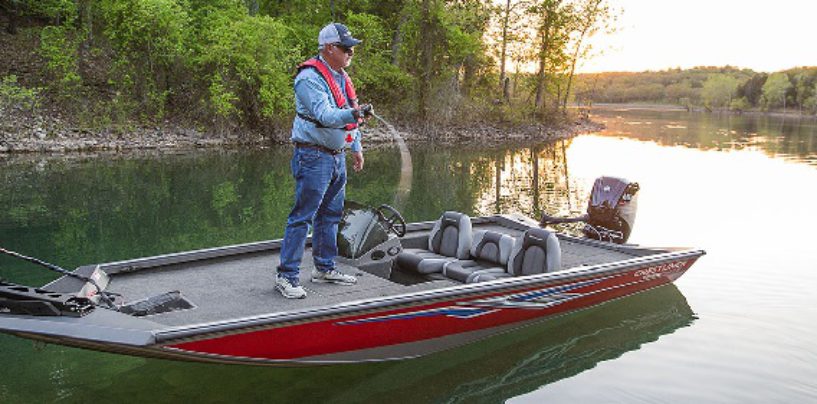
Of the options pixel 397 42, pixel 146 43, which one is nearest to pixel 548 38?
pixel 397 42

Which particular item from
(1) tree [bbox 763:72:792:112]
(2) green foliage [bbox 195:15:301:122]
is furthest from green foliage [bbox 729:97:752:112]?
(2) green foliage [bbox 195:15:301:122]

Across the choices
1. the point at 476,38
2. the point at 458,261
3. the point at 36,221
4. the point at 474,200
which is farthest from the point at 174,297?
the point at 476,38

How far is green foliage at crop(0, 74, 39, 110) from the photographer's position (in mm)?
21312

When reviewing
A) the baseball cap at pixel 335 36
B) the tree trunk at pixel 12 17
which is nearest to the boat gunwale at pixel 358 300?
the baseball cap at pixel 335 36

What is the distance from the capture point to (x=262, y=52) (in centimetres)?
2525

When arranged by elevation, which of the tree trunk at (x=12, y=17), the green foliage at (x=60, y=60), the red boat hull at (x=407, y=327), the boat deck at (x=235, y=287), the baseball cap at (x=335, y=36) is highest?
the tree trunk at (x=12, y=17)

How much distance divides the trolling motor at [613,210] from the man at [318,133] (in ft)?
12.8

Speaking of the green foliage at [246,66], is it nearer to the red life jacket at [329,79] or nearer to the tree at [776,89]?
the red life jacket at [329,79]

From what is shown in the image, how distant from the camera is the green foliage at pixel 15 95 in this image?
2131cm

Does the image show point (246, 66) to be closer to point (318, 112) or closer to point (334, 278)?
point (334, 278)

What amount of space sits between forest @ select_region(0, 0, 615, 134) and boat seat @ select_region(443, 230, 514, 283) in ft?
63.0

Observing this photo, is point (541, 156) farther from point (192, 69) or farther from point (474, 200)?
point (192, 69)

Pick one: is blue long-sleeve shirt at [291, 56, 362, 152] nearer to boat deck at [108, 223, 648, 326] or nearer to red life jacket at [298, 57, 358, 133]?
red life jacket at [298, 57, 358, 133]

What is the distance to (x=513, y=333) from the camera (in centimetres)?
663
